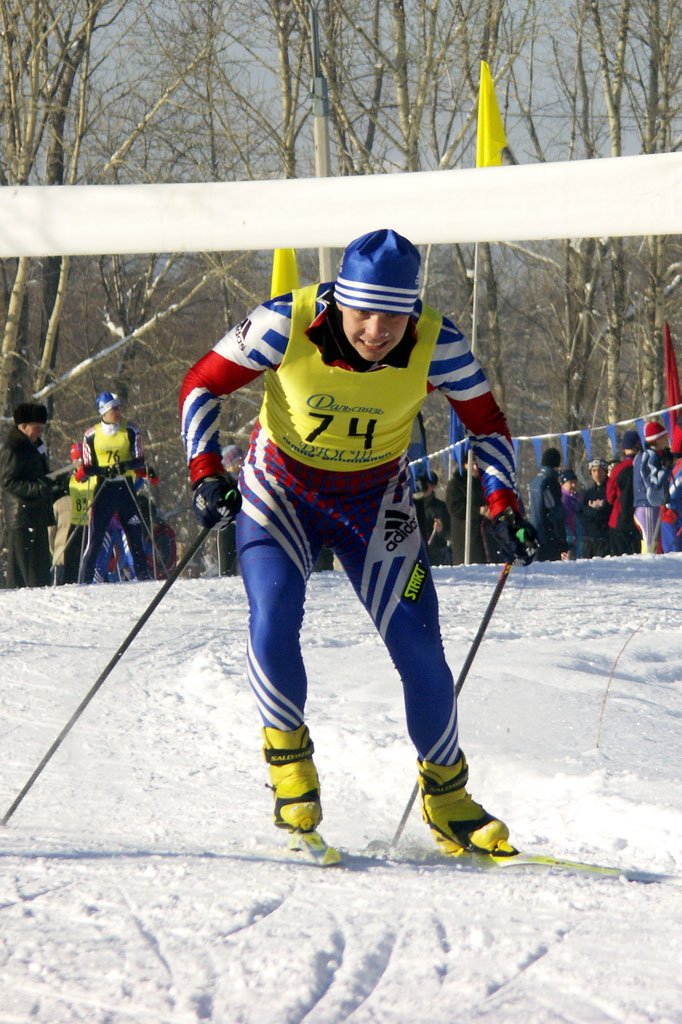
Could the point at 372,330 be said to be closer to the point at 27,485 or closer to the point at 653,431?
the point at 27,485

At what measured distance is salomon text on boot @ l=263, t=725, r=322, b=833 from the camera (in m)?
2.82

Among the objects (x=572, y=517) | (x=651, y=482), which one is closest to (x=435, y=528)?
(x=572, y=517)

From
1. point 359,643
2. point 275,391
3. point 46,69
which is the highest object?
point 46,69

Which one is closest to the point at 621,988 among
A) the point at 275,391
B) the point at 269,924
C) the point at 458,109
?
the point at 269,924

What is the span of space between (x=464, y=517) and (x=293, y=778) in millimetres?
6978

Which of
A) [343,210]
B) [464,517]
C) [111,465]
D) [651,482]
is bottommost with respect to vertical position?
[464,517]

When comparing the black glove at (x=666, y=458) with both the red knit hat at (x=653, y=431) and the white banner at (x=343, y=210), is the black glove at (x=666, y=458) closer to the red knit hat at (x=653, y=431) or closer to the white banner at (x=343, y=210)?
the red knit hat at (x=653, y=431)

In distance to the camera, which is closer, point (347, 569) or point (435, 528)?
point (347, 569)

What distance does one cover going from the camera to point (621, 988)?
1.76m

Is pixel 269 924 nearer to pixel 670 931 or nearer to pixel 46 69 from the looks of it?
pixel 670 931

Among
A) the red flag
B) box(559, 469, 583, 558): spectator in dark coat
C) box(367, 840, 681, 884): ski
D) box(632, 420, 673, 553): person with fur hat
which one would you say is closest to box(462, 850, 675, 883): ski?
box(367, 840, 681, 884): ski

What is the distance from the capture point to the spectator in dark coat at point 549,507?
33.3 feet

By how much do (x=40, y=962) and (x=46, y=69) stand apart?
48.7 ft

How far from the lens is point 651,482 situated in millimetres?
9398
